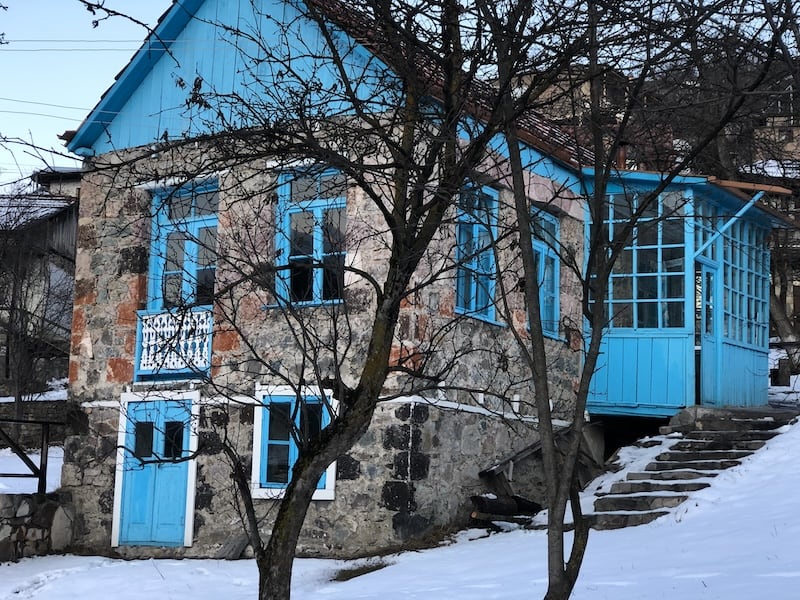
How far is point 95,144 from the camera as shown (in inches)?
541

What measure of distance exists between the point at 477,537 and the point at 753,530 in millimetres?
3003

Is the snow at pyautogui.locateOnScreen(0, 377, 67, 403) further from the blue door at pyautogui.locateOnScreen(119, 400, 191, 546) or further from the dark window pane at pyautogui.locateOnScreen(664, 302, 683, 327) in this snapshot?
the dark window pane at pyautogui.locateOnScreen(664, 302, 683, 327)

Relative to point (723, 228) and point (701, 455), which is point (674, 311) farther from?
point (701, 455)

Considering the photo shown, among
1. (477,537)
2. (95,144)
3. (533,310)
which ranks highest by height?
(95,144)

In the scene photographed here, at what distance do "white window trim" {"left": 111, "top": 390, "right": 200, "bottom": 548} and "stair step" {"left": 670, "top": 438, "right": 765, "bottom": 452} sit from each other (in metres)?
5.43

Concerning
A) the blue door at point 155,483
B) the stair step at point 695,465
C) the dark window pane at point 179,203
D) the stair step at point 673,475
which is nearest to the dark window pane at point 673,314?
the stair step at point 695,465

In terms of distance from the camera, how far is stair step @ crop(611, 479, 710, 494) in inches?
438

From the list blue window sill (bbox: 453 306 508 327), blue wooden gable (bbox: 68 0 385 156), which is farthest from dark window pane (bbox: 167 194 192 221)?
blue window sill (bbox: 453 306 508 327)

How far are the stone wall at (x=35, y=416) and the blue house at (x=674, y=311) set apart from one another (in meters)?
10.8

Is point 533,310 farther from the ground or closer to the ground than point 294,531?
farther from the ground

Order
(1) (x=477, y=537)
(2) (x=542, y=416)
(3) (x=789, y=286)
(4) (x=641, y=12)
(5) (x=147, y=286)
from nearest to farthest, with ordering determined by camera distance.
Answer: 1. (2) (x=542, y=416)
2. (4) (x=641, y=12)
3. (1) (x=477, y=537)
4. (5) (x=147, y=286)
5. (3) (x=789, y=286)

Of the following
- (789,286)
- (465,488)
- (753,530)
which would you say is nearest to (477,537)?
(465,488)

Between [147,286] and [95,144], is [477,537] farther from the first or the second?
[95,144]

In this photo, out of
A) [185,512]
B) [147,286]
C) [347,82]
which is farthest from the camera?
[147,286]
